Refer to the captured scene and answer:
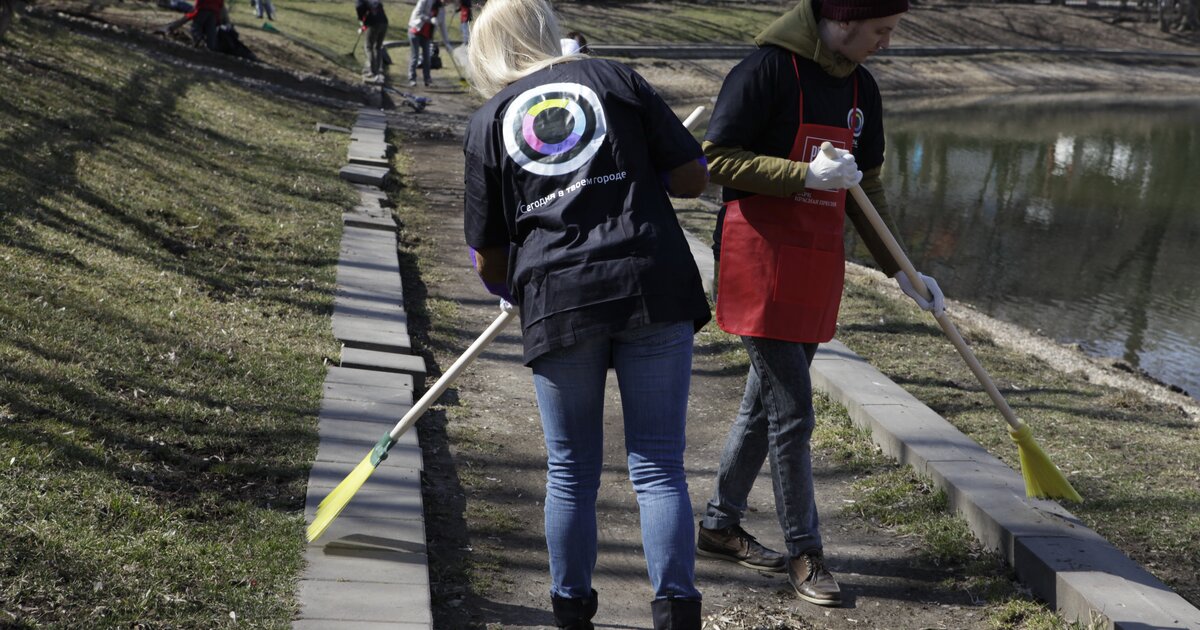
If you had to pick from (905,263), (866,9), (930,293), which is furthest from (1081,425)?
(866,9)

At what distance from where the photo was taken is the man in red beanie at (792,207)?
12.1ft

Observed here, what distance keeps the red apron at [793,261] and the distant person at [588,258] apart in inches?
27.8

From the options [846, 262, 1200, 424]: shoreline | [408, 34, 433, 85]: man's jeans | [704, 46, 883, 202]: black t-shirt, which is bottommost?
[846, 262, 1200, 424]: shoreline

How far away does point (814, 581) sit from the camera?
3.96 m

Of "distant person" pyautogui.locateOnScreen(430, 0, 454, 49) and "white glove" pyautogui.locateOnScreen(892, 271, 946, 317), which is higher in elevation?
"white glove" pyautogui.locateOnScreen(892, 271, 946, 317)

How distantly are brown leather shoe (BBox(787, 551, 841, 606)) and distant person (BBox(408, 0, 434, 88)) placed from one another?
17.9m

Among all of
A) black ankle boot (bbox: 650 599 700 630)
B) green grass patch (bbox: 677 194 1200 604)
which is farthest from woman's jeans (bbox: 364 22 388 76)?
black ankle boot (bbox: 650 599 700 630)

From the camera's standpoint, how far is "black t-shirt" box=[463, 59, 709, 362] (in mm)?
2939

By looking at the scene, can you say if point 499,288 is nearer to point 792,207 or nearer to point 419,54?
point 792,207

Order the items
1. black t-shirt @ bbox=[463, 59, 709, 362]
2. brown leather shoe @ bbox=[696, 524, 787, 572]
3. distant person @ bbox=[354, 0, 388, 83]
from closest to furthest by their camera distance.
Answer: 1. black t-shirt @ bbox=[463, 59, 709, 362]
2. brown leather shoe @ bbox=[696, 524, 787, 572]
3. distant person @ bbox=[354, 0, 388, 83]

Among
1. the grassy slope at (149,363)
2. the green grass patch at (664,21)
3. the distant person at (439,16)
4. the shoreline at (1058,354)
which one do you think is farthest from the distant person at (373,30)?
the shoreline at (1058,354)

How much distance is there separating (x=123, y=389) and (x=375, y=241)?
400 centimetres

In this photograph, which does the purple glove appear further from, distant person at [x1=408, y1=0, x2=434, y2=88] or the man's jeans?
the man's jeans

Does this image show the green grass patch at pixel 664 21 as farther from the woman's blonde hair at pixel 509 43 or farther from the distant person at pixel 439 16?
the woman's blonde hair at pixel 509 43
